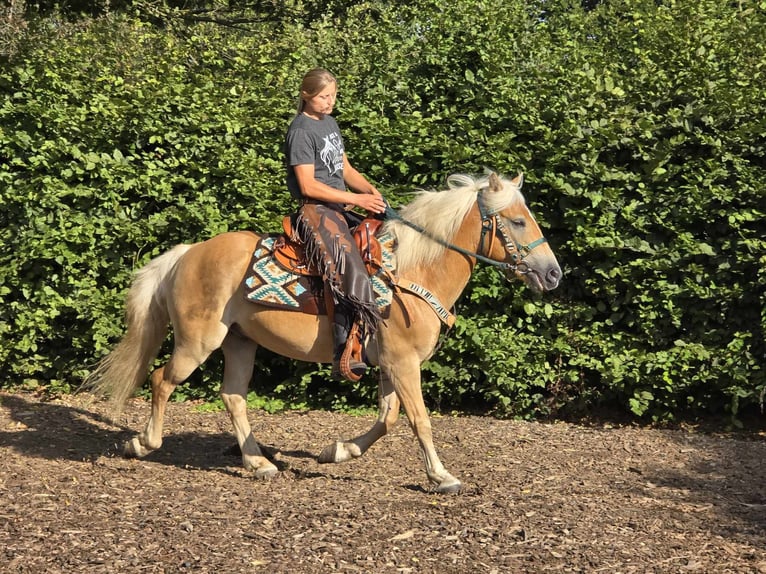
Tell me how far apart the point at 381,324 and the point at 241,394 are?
1331mm

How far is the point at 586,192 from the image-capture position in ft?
23.9

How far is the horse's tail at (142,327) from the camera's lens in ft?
20.6

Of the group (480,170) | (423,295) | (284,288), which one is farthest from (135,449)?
(480,170)

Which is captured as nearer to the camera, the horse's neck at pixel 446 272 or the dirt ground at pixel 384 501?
the dirt ground at pixel 384 501

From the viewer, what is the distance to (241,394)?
6.21 m

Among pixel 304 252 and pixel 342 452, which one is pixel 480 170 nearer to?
pixel 304 252

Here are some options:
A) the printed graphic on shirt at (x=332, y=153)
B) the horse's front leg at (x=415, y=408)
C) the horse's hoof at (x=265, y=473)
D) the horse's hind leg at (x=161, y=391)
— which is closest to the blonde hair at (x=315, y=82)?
the printed graphic on shirt at (x=332, y=153)

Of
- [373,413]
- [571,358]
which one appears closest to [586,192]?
[571,358]

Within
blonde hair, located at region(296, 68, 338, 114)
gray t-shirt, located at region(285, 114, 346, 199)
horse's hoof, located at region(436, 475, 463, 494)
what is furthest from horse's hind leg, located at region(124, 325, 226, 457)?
horse's hoof, located at region(436, 475, 463, 494)

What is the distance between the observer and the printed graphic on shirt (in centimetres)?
552

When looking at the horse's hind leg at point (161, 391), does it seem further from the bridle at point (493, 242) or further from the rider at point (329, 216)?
the bridle at point (493, 242)

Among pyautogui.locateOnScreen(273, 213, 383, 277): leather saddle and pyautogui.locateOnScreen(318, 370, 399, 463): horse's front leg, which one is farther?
pyautogui.locateOnScreen(318, 370, 399, 463): horse's front leg

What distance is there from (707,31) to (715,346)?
8.73 ft

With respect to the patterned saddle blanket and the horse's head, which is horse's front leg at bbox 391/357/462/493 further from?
the horse's head
